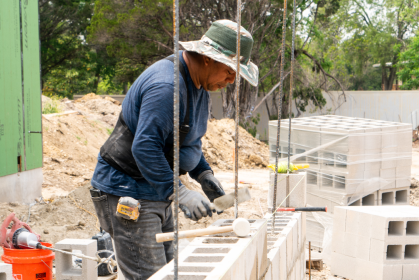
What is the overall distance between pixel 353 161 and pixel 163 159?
4958 millimetres

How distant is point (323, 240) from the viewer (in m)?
6.53

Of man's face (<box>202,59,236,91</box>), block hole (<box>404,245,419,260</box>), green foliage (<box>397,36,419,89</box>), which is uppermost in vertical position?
green foliage (<box>397,36,419,89</box>)

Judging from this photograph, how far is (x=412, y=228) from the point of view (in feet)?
17.2

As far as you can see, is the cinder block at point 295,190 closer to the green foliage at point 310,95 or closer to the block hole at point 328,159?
the block hole at point 328,159

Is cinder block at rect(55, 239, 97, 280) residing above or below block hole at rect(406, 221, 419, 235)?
above

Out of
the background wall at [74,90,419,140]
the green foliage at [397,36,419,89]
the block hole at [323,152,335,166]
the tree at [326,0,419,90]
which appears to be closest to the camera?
the block hole at [323,152,335,166]

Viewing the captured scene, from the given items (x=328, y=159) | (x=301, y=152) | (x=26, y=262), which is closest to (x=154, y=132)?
(x=26, y=262)

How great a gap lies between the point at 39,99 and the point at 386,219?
5.58m

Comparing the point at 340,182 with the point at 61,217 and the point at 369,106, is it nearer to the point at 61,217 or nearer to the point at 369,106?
the point at 61,217

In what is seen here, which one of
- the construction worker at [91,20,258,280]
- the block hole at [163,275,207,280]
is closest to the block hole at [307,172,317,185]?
the construction worker at [91,20,258,280]

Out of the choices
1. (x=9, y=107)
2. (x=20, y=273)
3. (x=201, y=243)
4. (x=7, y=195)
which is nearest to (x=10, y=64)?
(x=9, y=107)

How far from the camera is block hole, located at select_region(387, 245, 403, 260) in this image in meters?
5.13

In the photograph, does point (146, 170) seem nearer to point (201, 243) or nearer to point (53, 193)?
point (201, 243)

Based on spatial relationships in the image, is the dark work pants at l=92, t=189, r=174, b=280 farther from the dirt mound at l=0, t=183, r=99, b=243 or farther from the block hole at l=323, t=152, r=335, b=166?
the block hole at l=323, t=152, r=335, b=166
